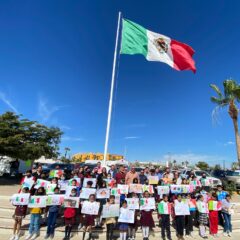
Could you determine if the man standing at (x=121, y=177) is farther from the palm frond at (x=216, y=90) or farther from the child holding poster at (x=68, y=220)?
the palm frond at (x=216, y=90)

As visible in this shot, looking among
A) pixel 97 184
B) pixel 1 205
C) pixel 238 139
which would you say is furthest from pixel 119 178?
pixel 238 139

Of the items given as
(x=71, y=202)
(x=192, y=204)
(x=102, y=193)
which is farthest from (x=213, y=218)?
(x=71, y=202)

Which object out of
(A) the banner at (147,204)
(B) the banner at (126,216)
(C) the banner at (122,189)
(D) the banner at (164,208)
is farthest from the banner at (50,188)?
(D) the banner at (164,208)

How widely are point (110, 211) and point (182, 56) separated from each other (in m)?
9.78

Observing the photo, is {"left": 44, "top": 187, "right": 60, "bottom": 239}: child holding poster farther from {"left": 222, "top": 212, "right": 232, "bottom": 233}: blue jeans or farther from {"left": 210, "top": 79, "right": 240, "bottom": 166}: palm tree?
{"left": 210, "top": 79, "right": 240, "bottom": 166}: palm tree

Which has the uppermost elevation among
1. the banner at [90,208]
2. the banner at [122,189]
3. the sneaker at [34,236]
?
the banner at [122,189]

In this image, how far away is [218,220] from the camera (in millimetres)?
10805

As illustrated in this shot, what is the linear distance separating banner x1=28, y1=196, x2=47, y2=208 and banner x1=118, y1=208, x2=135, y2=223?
270cm

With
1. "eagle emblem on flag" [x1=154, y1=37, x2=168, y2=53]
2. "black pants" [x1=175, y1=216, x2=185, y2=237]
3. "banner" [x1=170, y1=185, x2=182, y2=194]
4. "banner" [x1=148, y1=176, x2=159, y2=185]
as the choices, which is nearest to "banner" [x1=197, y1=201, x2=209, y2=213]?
"banner" [x1=170, y1=185, x2=182, y2=194]

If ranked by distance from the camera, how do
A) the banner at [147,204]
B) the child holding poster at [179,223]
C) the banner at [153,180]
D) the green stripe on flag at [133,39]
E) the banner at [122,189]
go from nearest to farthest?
the banner at [147,204] → the child holding poster at [179,223] → the banner at [122,189] → the banner at [153,180] → the green stripe on flag at [133,39]

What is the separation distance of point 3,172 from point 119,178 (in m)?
18.1

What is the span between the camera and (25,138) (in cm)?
2088

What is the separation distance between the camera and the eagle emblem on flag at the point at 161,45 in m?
13.8

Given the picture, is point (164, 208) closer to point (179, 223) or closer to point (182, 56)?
point (179, 223)
